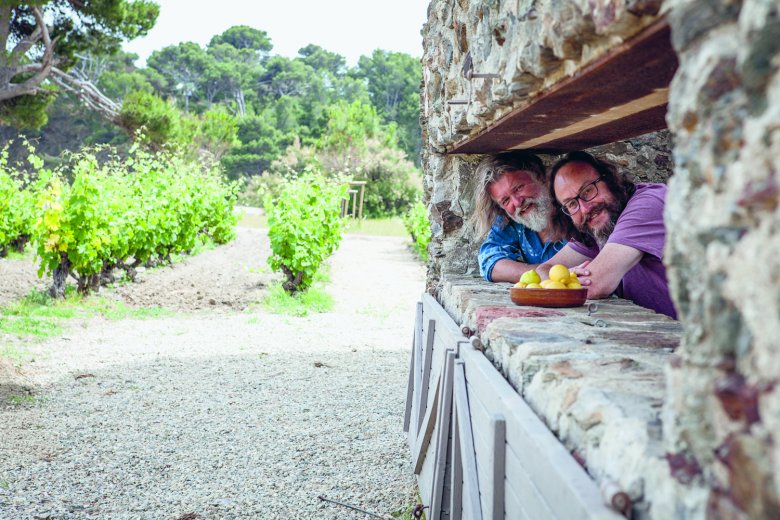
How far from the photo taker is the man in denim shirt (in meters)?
3.75

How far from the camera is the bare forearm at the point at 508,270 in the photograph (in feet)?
12.3

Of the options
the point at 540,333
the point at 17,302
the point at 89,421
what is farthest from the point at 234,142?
the point at 540,333

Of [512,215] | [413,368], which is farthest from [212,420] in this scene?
[512,215]

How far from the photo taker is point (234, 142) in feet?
118

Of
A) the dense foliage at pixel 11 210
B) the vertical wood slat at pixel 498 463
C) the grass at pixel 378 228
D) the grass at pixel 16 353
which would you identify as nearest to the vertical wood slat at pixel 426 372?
the vertical wood slat at pixel 498 463

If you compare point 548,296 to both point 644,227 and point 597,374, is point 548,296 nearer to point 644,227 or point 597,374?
point 644,227

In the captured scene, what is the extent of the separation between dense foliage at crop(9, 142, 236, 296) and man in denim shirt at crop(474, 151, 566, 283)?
5.69 meters

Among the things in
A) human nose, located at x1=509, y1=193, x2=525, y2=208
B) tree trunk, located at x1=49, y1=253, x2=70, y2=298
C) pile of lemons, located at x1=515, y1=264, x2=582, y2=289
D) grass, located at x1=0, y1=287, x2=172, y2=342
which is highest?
human nose, located at x1=509, y1=193, x2=525, y2=208

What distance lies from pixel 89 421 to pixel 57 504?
134 centimetres

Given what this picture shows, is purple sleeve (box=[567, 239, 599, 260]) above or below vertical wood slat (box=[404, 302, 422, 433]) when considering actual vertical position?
above

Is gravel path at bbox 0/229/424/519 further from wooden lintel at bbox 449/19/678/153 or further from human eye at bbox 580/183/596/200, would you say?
wooden lintel at bbox 449/19/678/153

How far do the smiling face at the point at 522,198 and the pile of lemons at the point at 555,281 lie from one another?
0.76m

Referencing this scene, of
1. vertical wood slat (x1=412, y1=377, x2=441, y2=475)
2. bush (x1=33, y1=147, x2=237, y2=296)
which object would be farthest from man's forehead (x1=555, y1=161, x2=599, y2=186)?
bush (x1=33, y1=147, x2=237, y2=296)

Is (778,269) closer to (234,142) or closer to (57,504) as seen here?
(57,504)
